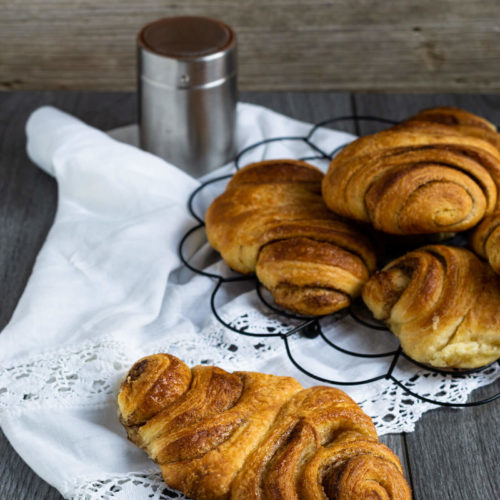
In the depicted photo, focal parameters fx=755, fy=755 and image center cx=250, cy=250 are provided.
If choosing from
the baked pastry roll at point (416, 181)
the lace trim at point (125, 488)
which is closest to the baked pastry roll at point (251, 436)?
the lace trim at point (125, 488)

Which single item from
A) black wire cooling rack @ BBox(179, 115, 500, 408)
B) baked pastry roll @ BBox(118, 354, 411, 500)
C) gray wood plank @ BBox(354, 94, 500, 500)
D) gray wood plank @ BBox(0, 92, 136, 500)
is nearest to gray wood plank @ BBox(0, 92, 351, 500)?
gray wood plank @ BBox(0, 92, 136, 500)

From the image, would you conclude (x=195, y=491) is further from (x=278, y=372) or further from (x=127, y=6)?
(x=127, y=6)

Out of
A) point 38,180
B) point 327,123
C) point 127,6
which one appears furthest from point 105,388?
point 127,6

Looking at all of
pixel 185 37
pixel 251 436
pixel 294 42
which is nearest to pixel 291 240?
pixel 251 436

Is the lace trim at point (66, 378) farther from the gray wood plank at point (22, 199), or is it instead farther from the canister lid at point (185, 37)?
the canister lid at point (185, 37)

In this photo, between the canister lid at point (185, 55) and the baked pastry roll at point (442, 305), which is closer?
the baked pastry roll at point (442, 305)

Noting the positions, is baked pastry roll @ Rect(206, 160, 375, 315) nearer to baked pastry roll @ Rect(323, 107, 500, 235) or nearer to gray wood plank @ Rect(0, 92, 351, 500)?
baked pastry roll @ Rect(323, 107, 500, 235)
